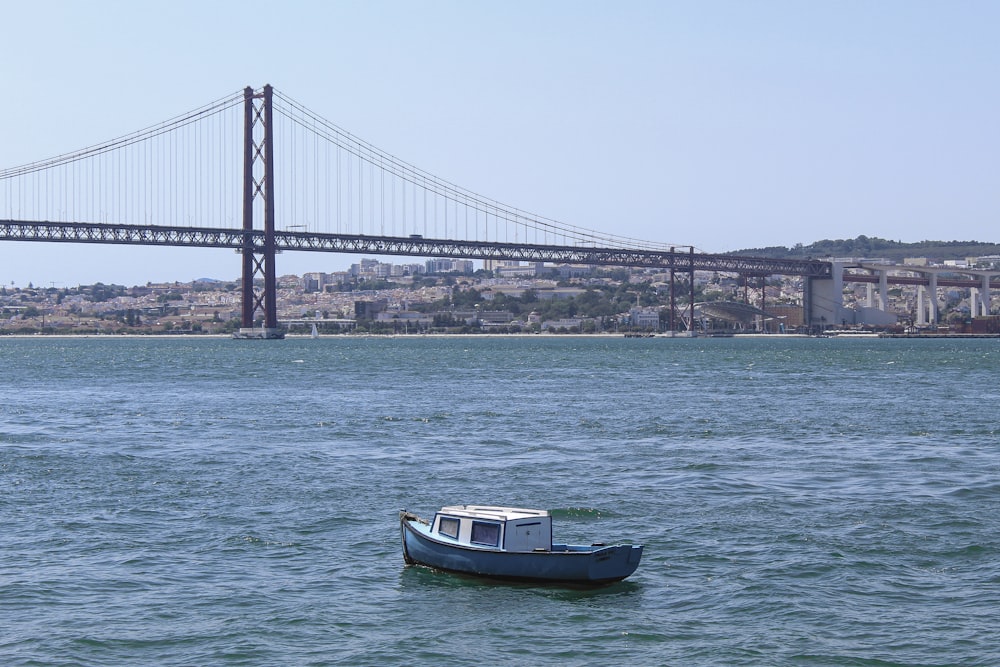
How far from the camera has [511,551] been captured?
17031 mm

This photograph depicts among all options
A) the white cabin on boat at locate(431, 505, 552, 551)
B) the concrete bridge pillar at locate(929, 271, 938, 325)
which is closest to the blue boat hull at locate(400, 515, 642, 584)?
the white cabin on boat at locate(431, 505, 552, 551)

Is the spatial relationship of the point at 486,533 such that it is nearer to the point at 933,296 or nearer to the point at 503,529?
the point at 503,529

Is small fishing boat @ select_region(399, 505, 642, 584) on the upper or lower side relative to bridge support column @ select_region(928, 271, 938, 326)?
lower

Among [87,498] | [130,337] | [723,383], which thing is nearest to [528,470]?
[87,498]

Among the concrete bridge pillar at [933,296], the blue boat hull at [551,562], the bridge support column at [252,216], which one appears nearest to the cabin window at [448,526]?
the blue boat hull at [551,562]

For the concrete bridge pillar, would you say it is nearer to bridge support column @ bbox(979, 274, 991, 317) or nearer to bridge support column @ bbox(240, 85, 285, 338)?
bridge support column @ bbox(979, 274, 991, 317)

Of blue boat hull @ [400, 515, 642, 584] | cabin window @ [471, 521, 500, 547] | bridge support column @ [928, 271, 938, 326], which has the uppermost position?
bridge support column @ [928, 271, 938, 326]

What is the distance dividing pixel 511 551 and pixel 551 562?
55 centimetres

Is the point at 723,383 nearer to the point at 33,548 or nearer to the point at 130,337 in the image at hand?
the point at 33,548

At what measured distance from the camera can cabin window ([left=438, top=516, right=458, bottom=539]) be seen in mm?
17656

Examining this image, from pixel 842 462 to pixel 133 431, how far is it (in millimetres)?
19281

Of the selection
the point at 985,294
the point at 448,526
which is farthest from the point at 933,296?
the point at 448,526

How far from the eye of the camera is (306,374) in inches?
2709

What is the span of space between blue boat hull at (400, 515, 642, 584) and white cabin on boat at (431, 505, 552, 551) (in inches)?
6.2
